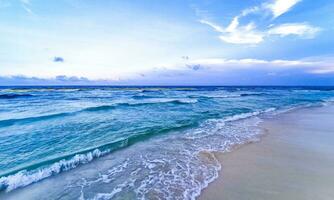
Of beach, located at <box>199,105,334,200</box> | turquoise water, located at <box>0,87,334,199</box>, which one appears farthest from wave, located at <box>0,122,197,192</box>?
beach, located at <box>199,105,334,200</box>

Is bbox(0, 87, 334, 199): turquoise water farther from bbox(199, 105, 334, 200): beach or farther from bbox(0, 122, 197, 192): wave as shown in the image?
bbox(199, 105, 334, 200): beach

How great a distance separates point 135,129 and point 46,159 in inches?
174

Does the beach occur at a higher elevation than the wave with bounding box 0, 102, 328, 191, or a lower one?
higher

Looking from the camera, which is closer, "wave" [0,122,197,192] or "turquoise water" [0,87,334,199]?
"turquoise water" [0,87,334,199]

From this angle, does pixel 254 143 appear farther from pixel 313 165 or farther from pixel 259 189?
pixel 259 189

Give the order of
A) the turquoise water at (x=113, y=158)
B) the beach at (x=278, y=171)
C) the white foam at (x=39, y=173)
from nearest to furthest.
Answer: the beach at (x=278, y=171) < the turquoise water at (x=113, y=158) < the white foam at (x=39, y=173)

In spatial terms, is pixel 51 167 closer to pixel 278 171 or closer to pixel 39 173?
pixel 39 173

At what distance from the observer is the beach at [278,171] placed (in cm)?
404

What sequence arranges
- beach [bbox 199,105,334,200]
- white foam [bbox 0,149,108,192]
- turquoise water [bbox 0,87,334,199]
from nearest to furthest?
beach [bbox 199,105,334,200]
turquoise water [bbox 0,87,334,199]
white foam [bbox 0,149,108,192]

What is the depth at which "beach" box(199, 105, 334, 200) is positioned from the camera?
4.04 metres

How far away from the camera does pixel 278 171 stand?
16.8 feet

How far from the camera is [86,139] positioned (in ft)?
27.6

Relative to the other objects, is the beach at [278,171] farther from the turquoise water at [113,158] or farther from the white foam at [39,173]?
the white foam at [39,173]

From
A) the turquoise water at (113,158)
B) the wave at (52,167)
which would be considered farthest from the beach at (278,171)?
the wave at (52,167)
